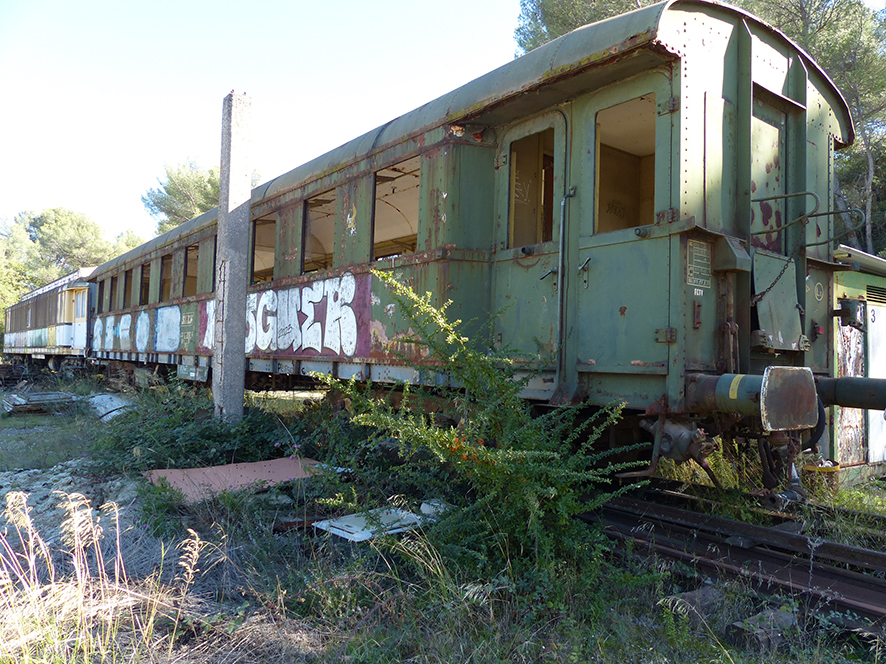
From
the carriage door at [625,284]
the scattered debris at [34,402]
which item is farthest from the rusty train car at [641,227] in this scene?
the scattered debris at [34,402]

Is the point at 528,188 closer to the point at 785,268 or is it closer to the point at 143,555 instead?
the point at 785,268

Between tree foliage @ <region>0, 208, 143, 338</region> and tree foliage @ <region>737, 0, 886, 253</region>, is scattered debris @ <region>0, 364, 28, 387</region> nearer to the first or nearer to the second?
tree foliage @ <region>737, 0, 886, 253</region>

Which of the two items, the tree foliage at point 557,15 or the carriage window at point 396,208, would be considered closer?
the carriage window at point 396,208

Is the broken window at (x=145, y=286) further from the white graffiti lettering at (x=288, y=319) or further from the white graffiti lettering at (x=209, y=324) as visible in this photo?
the white graffiti lettering at (x=288, y=319)

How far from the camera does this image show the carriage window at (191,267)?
452 inches

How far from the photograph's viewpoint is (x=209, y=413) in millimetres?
7855

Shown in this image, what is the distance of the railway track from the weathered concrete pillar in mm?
4666

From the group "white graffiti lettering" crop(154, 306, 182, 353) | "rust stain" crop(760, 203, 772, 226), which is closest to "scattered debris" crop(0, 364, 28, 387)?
"white graffiti lettering" crop(154, 306, 182, 353)

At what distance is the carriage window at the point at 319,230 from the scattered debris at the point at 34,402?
5.36 metres

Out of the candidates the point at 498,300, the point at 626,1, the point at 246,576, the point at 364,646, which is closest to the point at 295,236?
the point at 498,300

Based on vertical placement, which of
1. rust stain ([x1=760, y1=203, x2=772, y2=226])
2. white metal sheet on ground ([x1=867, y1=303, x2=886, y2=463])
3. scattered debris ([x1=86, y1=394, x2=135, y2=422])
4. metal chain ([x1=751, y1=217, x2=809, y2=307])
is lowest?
scattered debris ([x1=86, y1=394, x2=135, y2=422])

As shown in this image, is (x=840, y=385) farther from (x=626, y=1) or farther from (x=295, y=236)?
(x=626, y=1)

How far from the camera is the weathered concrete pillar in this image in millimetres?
7539

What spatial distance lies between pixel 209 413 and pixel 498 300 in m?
4.36
